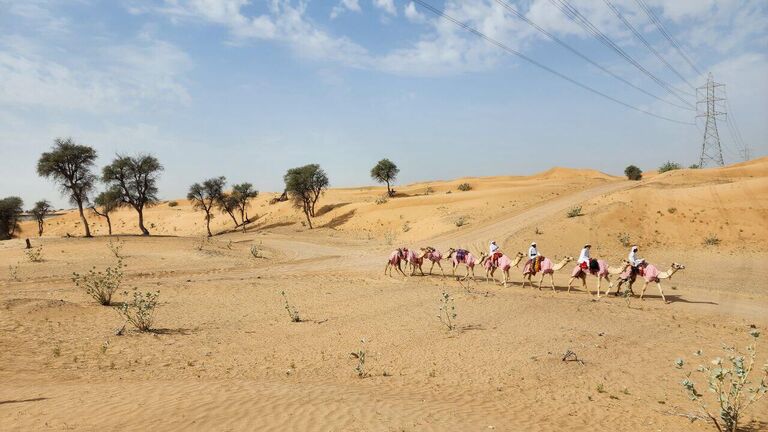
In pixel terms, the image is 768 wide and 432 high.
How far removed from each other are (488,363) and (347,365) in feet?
10.9

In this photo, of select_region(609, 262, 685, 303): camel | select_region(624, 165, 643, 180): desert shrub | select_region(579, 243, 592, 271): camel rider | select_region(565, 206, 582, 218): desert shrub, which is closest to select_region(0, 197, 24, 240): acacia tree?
select_region(565, 206, 582, 218): desert shrub

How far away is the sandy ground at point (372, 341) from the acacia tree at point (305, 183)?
91.2 ft

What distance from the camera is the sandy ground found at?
738 cm

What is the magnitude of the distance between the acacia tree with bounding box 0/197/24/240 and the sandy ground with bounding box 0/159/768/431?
127 feet

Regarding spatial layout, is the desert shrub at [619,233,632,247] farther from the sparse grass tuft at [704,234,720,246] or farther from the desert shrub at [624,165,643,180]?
the desert shrub at [624,165,643,180]

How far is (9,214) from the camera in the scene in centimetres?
6019

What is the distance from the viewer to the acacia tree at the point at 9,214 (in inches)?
2336

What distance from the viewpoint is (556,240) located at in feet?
94.5

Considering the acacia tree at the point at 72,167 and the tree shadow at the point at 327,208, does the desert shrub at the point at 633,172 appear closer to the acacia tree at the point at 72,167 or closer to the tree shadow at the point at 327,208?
the tree shadow at the point at 327,208

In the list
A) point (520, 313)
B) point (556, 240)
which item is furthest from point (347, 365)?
point (556, 240)

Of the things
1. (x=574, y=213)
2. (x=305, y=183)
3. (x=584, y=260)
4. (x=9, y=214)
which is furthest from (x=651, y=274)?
(x=9, y=214)

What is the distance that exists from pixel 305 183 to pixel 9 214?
4016cm

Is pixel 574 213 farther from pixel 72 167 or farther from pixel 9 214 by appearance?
pixel 9 214

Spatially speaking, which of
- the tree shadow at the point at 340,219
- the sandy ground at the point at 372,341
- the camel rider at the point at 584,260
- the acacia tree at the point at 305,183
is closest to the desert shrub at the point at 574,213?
the sandy ground at the point at 372,341
